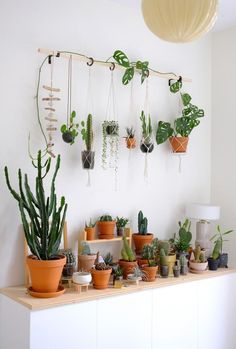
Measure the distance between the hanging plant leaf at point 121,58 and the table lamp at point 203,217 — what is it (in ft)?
3.73

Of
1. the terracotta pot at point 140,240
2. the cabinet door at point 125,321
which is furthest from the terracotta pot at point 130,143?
the cabinet door at point 125,321

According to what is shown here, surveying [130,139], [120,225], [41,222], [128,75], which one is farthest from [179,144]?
[41,222]

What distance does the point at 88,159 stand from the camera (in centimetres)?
271

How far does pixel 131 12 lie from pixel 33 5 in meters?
0.78

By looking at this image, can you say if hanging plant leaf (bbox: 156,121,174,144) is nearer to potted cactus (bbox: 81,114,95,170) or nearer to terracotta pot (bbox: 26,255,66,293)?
potted cactus (bbox: 81,114,95,170)

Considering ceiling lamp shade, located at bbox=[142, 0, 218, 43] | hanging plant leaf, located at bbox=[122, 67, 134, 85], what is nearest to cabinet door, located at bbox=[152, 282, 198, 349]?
hanging plant leaf, located at bbox=[122, 67, 134, 85]

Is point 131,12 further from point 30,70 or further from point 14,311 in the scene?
point 14,311

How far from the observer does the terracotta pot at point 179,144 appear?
10.4 ft

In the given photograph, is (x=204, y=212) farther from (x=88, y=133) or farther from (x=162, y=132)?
(x=88, y=133)

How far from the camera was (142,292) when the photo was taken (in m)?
2.57

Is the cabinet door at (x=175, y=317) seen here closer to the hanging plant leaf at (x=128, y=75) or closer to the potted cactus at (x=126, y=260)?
the potted cactus at (x=126, y=260)

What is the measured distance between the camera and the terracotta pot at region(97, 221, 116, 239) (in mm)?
2809

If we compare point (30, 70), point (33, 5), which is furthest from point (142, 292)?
point (33, 5)

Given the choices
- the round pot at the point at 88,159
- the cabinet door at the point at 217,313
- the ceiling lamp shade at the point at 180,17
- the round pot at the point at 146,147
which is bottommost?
the cabinet door at the point at 217,313
